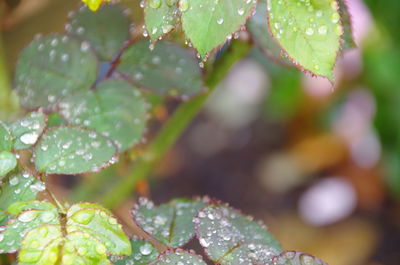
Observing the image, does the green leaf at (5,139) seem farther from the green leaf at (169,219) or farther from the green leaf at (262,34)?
the green leaf at (262,34)

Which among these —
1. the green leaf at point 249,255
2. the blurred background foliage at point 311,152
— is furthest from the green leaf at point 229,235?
the blurred background foliage at point 311,152

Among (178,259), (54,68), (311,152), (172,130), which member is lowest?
(311,152)

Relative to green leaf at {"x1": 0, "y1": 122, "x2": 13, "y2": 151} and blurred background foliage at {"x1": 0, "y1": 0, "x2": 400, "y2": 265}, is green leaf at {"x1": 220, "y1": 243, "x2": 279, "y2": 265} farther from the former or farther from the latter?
blurred background foliage at {"x1": 0, "y1": 0, "x2": 400, "y2": 265}

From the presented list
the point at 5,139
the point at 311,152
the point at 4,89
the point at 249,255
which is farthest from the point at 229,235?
the point at 311,152

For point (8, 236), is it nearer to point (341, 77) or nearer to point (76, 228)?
point (76, 228)

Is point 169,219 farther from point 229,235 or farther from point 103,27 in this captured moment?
point 103,27

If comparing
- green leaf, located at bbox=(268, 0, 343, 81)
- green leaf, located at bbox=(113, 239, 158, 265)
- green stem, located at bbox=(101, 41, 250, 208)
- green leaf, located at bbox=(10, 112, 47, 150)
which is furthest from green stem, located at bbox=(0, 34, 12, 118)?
green leaf, located at bbox=(268, 0, 343, 81)
